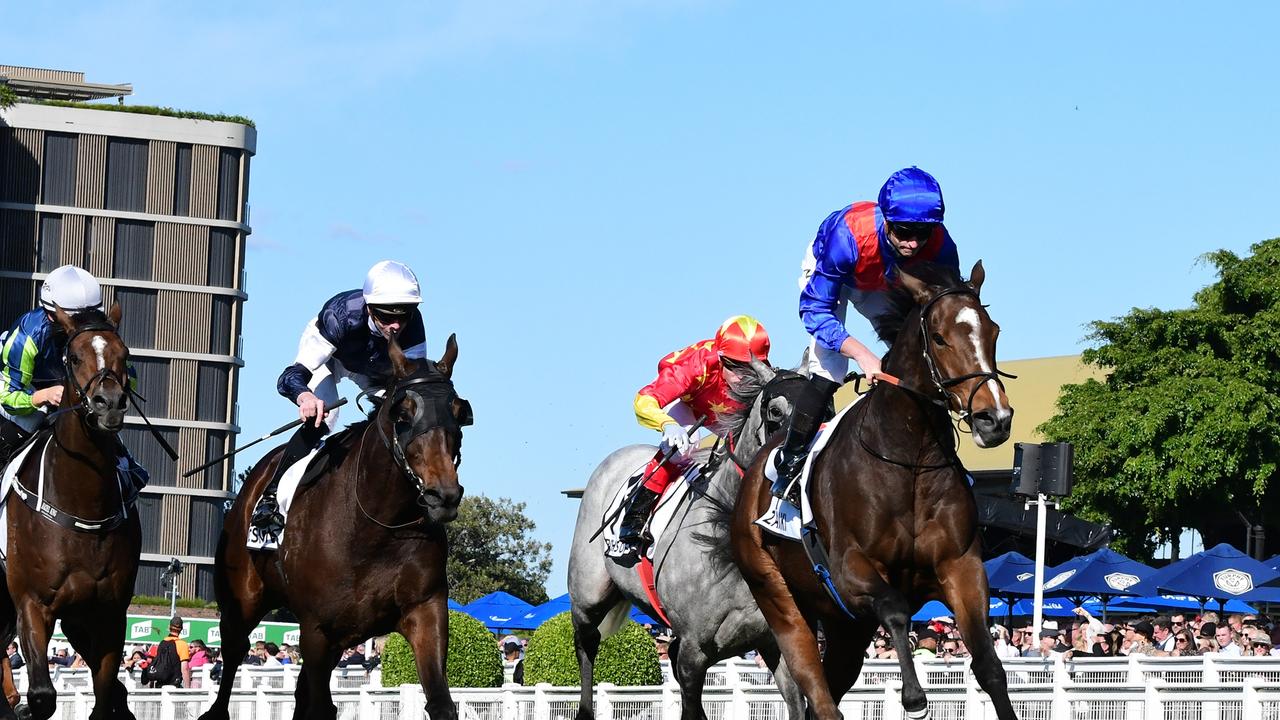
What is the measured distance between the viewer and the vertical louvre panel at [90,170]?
73562mm

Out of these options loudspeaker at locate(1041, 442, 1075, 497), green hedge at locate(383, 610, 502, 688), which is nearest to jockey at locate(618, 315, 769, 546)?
loudspeaker at locate(1041, 442, 1075, 497)

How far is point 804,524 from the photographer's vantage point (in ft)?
27.3

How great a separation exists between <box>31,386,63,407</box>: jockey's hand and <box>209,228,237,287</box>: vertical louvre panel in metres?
67.0

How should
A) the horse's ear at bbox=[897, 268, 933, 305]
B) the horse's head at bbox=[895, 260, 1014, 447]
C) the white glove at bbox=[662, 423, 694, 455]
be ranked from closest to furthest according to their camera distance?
the horse's head at bbox=[895, 260, 1014, 447] → the horse's ear at bbox=[897, 268, 933, 305] → the white glove at bbox=[662, 423, 694, 455]

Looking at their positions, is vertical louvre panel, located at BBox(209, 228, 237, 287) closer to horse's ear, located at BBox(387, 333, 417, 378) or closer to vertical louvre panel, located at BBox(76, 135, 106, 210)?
vertical louvre panel, located at BBox(76, 135, 106, 210)

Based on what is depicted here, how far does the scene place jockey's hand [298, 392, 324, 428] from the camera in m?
9.46

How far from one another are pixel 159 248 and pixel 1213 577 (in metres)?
59.3

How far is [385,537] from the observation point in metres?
8.80

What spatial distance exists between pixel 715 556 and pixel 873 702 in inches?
159

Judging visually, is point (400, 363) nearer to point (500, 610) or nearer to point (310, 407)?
point (310, 407)

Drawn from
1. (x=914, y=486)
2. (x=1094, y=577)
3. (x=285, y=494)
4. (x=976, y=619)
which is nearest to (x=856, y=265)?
(x=914, y=486)

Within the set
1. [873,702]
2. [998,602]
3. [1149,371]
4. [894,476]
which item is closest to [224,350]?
[1149,371]

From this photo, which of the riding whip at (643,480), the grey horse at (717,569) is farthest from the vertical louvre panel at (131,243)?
the grey horse at (717,569)

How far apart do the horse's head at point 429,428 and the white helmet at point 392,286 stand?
1.99 feet
